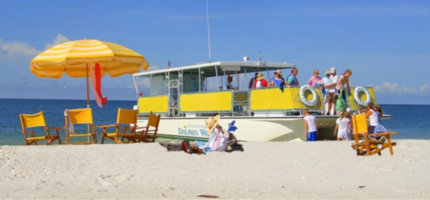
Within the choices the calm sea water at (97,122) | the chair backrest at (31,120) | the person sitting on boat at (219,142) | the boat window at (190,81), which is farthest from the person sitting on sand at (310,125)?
the calm sea water at (97,122)

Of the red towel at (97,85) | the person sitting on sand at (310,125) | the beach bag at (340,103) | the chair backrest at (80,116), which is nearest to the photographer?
the chair backrest at (80,116)

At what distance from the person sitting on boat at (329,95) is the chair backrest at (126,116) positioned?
5.56 m

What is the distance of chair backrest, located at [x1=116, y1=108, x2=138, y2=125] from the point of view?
43.7ft

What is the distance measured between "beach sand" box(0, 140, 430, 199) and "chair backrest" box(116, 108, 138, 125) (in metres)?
1.41

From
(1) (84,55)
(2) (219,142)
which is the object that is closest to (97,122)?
(1) (84,55)

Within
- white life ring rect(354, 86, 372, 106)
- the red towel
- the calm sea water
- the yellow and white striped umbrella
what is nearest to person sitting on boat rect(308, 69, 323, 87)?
white life ring rect(354, 86, 372, 106)

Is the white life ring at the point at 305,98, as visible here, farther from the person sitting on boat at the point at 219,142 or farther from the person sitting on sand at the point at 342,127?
the person sitting on boat at the point at 219,142

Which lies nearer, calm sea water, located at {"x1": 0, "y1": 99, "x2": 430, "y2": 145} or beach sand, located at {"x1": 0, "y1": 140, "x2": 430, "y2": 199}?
beach sand, located at {"x1": 0, "y1": 140, "x2": 430, "y2": 199}

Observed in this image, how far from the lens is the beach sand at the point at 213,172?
800cm

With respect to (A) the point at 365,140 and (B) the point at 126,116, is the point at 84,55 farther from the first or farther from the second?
(A) the point at 365,140

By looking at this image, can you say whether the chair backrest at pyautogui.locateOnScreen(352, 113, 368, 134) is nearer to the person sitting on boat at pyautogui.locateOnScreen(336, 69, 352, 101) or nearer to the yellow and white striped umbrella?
the person sitting on boat at pyautogui.locateOnScreen(336, 69, 352, 101)

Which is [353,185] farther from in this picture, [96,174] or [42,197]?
[42,197]

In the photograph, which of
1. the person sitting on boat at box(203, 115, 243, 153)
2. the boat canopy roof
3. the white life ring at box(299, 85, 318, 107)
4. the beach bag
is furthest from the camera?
the boat canopy roof

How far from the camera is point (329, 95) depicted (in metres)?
15.9
